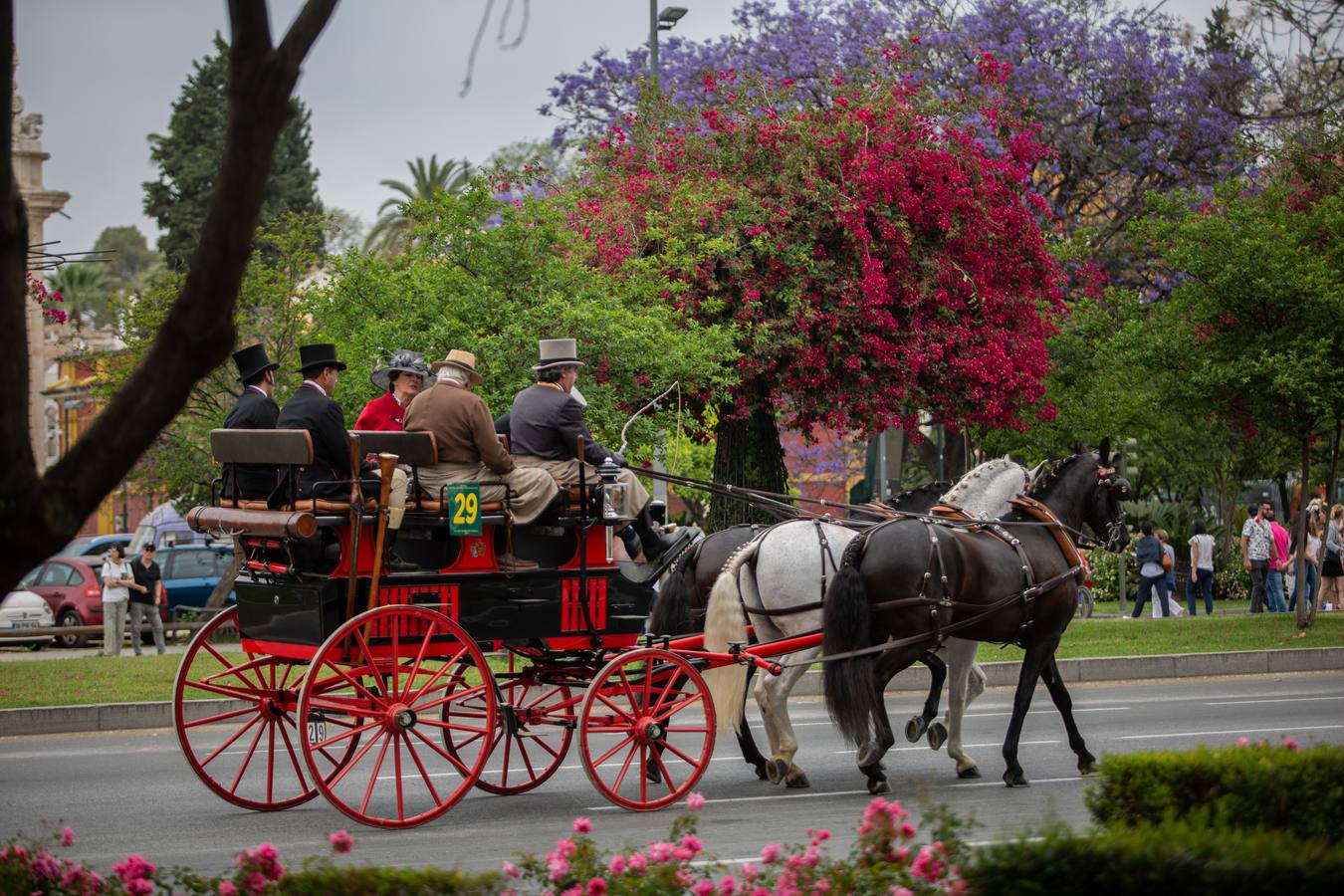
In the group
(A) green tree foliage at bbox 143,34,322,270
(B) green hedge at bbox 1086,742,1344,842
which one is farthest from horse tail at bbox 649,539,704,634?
(A) green tree foliage at bbox 143,34,322,270

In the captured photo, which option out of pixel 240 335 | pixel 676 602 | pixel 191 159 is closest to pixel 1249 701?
pixel 676 602

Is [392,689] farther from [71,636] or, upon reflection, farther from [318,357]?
[71,636]

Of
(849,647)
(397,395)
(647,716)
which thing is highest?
(397,395)

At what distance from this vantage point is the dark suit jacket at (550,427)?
10.5m

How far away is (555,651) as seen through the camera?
34.8 ft

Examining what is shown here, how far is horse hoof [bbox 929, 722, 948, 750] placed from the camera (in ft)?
37.0

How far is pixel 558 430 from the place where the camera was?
10.6m

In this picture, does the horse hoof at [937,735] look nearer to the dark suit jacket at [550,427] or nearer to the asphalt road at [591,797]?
the asphalt road at [591,797]

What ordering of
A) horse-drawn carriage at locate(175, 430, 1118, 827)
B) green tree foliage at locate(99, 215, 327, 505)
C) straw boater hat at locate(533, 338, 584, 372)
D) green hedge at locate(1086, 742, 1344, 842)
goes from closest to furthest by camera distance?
green hedge at locate(1086, 742, 1344, 842), horse-drawn carriage at locate(175, 430, 1118, 827), straw boater hat at locate(533, 338, 584, 372), green tree foliage at locate(99, 215, 327, 505)

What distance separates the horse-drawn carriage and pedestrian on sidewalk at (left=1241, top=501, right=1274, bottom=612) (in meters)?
18.0

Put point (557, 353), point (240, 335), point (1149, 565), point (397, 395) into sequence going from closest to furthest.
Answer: point (557, 353) → point (397, 395) → point (1149, 565) → point (240, 335)

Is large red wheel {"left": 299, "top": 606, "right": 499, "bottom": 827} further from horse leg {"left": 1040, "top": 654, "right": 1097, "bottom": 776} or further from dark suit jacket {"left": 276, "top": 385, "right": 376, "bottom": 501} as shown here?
horse leg {"left": 1040, "top": 654, "right": 1097, "bottom": 776}

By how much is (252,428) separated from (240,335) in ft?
65.5

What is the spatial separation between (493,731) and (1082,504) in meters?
4.86
